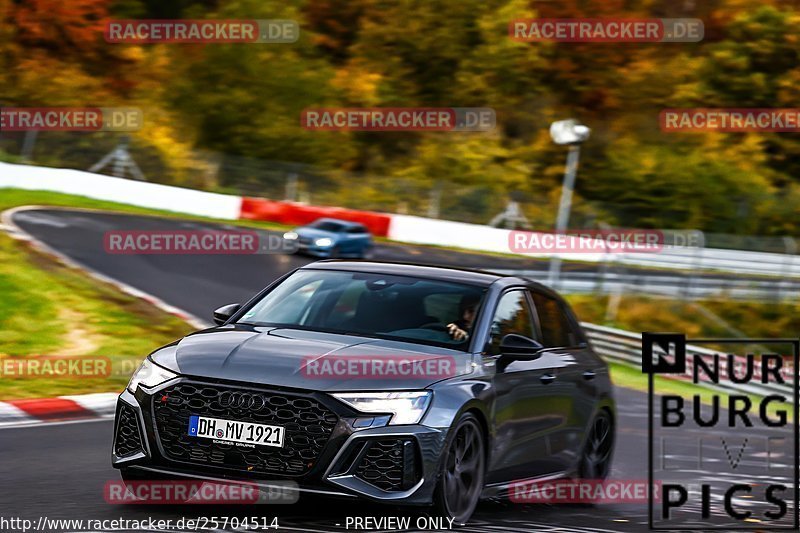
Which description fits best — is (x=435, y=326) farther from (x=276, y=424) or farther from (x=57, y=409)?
(x=57, y=409)

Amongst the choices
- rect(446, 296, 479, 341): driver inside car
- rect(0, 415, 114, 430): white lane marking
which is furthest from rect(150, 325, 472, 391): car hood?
rect(0, 415, 114, 430): white lane marking

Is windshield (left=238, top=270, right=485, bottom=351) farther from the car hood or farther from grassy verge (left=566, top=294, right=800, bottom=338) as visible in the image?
grassy verge (left=566, top=294, right=800, bottom=338)

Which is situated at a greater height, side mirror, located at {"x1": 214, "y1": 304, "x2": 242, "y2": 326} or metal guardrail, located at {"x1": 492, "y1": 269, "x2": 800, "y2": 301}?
metal guardrail, located at {"x1": 492, "y1": 269, "x2": 800, "y2": 301}

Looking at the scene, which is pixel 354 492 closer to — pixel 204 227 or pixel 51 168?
pixel 204 227

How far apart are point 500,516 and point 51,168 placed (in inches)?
1328

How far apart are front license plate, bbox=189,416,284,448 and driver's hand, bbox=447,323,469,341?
1.52 m

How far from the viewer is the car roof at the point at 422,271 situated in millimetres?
8445

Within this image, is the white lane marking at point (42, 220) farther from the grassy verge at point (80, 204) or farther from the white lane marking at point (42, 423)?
the white lane marking at point (42, 423)

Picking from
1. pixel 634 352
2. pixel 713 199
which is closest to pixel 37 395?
pixel 634 352

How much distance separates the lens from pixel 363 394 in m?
6.85

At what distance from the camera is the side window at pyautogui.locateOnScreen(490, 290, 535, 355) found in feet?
26.9

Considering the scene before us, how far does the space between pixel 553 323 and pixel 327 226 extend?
25557mm

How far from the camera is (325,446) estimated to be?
6762 mm

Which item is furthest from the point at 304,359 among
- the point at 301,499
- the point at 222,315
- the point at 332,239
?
the point at 332,239
